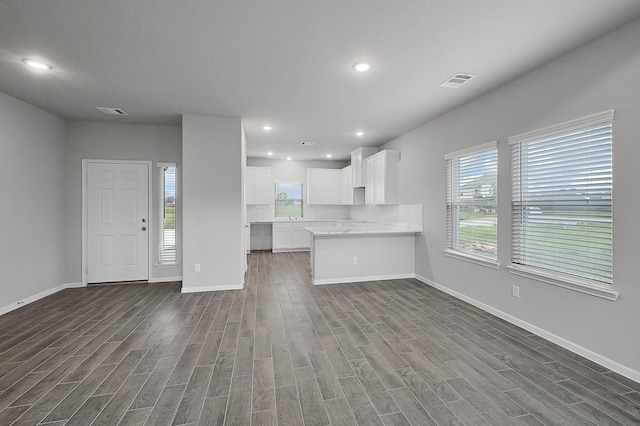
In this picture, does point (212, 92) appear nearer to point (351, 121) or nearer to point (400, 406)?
point (351, 121)

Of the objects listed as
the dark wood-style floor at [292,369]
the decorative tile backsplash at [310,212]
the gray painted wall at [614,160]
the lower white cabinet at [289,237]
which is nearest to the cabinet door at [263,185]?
the decorative tile backsplash at [310,212]

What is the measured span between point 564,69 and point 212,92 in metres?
3.74

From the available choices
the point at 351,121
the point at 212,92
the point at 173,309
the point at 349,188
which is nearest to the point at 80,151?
the point at 212,92

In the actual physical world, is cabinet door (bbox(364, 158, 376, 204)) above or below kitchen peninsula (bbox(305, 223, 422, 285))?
above

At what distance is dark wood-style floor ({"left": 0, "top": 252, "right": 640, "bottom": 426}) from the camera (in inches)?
71.1

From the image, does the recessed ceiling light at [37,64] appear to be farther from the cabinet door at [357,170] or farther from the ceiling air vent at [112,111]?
the cabinet door at [357,170]

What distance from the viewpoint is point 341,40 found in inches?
94.3

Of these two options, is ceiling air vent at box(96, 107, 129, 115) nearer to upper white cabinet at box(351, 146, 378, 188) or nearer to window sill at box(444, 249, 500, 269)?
upper white cabinet at box(351, 146, 378, 188)

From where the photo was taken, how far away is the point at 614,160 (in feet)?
7.51

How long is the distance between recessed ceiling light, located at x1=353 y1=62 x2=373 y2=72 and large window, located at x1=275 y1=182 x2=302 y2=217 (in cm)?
594

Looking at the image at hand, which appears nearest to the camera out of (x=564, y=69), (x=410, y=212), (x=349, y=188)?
(x=564, y=69)

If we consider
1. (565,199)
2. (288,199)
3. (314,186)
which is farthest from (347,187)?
(565,199)

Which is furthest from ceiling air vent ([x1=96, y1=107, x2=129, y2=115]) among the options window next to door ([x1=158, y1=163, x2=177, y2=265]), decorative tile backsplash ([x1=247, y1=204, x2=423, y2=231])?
decorative tile backsplash ([x1=247, y1=204, x2=423, y2=231])

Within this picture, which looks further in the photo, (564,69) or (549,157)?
(549,157)
